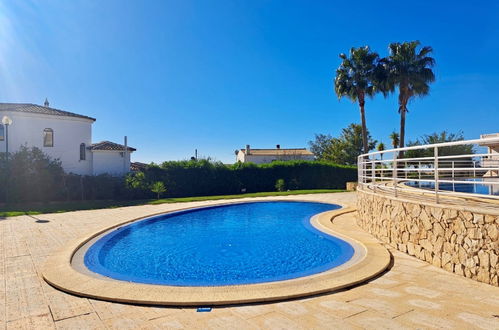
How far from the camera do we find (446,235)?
5.37 meters

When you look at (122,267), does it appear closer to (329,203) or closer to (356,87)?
(329,203)

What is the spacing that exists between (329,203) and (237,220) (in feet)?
19.4

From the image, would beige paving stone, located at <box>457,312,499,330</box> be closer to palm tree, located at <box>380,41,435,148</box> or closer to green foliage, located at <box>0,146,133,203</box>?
green foliage, located at <box>0,146,133,203</box>

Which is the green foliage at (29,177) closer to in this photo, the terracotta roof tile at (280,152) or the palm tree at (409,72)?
the palm tree at (409,72)

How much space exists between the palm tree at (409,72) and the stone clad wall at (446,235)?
21.7 metres

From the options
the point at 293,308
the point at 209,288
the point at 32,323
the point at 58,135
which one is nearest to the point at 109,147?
the point at 58,135

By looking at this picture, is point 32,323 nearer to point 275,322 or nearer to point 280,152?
point 275,322

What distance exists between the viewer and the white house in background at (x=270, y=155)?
5172cm

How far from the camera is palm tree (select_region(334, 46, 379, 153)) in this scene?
27.5 meters

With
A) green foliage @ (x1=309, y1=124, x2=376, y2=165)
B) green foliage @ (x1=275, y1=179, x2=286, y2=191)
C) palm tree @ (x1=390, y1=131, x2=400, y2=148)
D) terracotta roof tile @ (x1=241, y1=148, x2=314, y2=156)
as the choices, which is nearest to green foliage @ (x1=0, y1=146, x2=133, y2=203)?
green foliage @ (x1=275, y1=179, x2=286, y2=191)

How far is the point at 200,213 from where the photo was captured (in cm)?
1509

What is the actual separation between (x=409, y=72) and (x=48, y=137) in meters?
30.5

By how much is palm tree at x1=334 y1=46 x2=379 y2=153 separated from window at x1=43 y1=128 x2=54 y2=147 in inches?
977

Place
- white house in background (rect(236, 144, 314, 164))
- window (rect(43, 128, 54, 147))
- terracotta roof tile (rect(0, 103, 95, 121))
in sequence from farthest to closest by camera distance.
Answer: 1. white house in background (rect(236, 144, 314, 164))
2. window (rect(43, 128, 54, 147))
3. terracotta roof tile (rect(0, 103, 95, 121))
